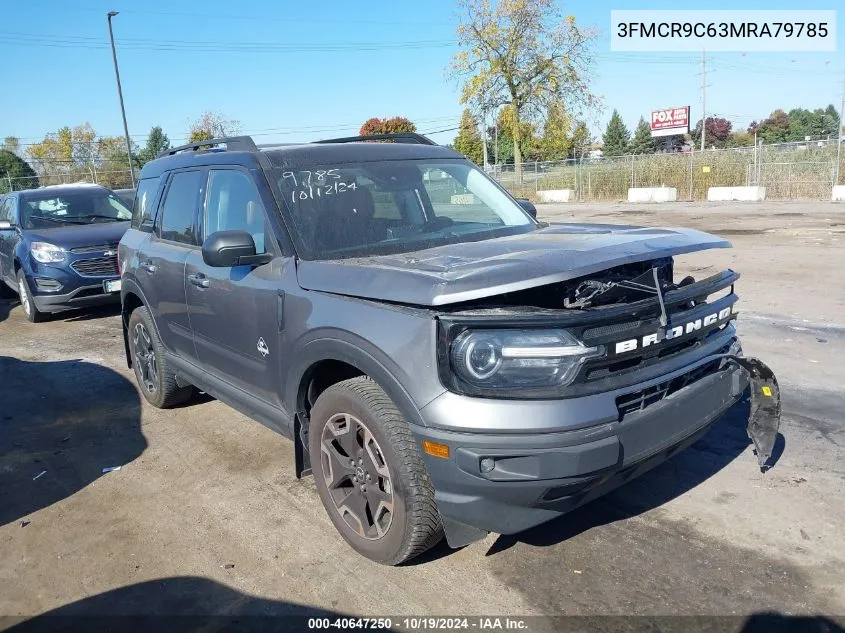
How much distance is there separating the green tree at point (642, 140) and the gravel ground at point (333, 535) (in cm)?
8935

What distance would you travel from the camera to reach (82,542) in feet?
11.5

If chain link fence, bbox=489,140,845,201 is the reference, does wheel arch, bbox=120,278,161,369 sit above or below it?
below

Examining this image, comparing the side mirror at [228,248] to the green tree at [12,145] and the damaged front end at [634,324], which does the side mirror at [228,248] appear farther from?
the green tree at [12,145]

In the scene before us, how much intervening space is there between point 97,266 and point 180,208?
5.14 meters

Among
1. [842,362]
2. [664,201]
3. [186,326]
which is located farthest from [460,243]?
[664,201]

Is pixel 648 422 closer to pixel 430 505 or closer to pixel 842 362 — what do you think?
pixel 430 505

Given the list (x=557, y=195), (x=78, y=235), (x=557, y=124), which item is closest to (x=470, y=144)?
(x=557, y=195)

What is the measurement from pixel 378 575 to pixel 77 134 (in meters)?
69.0

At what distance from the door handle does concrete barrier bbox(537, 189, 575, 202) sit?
33.3 meters

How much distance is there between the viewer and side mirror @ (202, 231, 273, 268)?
11.0ft

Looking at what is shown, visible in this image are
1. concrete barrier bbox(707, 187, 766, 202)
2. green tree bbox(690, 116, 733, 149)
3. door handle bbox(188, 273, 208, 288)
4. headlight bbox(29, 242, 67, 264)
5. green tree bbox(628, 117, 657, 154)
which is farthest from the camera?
green tree bbox(690, 116, 733, 149)

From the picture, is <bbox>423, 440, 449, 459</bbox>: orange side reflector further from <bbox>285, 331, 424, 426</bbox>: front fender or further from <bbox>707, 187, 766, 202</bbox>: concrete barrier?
<bbox>707, 187, 766, 202</bbox>: concrete barrier

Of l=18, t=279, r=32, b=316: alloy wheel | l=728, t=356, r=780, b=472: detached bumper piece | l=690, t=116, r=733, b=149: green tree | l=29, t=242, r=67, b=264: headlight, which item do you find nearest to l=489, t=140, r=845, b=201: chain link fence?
l=18, t=279, r=32, b=316: alloy wheel

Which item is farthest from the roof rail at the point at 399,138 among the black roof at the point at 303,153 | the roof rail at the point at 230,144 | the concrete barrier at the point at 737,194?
the concrete barrier at the point at 737,194
